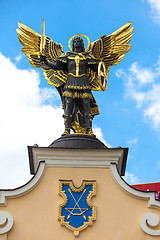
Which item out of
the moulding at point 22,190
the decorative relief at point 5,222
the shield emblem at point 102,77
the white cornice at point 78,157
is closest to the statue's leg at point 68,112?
the shield emblem at point 102,77

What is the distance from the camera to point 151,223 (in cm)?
944

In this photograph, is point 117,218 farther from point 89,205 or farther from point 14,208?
point 14,208

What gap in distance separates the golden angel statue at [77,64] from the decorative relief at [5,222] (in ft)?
9.02

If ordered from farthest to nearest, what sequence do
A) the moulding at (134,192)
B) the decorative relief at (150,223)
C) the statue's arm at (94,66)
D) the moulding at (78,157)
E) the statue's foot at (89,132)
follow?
the statue's arm at (94,66)
the statue's foot at (89,132)
the moulding at (78,157)
the moulding at (134,192)
the decorative relief at (150,223)

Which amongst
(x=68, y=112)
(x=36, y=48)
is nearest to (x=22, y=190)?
(x=68, y=112)

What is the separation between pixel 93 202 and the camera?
978cm

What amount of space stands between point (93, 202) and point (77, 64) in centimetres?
393

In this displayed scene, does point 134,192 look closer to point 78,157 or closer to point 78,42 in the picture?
point 78,157

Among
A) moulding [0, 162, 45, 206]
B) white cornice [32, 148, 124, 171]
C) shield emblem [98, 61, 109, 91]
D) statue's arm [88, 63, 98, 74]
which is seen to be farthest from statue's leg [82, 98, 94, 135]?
moulding [0, 162, 45, 206]

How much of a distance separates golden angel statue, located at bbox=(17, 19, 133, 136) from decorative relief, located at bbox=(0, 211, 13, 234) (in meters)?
2.75

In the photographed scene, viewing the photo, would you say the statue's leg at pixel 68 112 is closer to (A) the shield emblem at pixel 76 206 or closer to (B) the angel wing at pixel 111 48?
(B) the angel wing at pixel 111 48

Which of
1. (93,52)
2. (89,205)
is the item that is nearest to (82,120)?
(93,52)

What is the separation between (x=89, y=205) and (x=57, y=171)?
1091mm

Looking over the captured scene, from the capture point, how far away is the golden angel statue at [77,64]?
11.7 m
